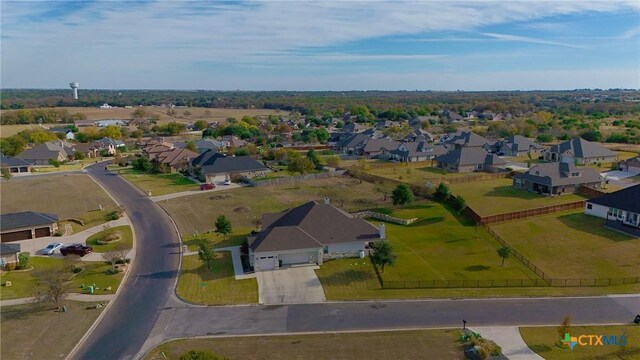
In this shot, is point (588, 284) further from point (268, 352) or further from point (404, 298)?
point (268, 352)

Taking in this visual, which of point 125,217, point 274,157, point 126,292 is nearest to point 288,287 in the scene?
point 126,292

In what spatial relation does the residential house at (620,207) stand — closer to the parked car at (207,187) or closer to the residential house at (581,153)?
the residential house at (581,153)

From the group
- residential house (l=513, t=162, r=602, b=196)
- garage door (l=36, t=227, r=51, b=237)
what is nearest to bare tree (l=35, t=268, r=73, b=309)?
garage door (l=36, t=227, r=51, b=237)

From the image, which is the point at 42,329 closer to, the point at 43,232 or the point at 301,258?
the point at 301,258

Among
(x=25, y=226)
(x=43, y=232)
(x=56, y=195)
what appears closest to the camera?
(x=25, y=226)

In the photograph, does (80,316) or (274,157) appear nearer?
(80,316)

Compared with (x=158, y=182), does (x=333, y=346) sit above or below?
below

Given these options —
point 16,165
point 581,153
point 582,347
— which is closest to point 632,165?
point 581,153
